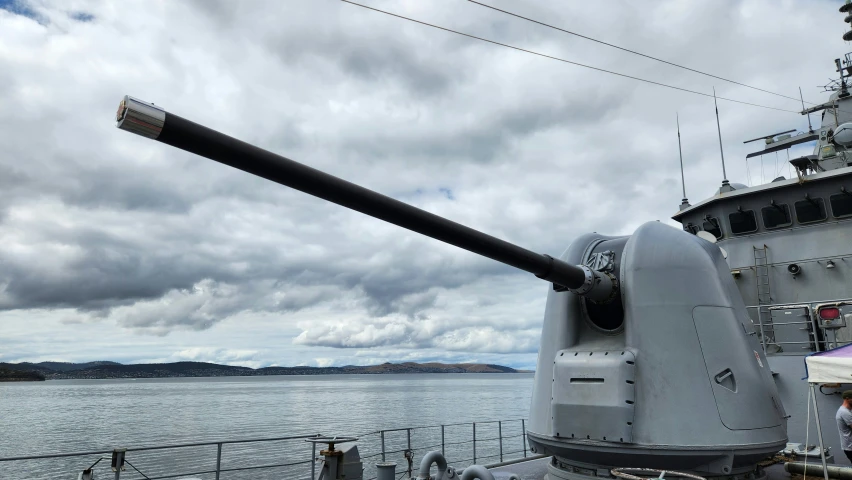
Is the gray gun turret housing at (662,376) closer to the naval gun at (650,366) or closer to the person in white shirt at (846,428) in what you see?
the naval gun at (650,366)

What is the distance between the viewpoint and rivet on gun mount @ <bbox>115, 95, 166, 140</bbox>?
2535mm

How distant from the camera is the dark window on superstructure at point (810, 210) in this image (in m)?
9.13

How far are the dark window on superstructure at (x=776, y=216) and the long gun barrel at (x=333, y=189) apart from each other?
245 inches

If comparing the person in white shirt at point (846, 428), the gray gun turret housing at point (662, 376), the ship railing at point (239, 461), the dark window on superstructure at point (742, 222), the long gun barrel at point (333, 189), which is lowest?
the ship railing at point (239, 461)

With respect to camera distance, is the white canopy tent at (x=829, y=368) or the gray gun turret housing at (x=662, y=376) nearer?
the gray gun turret housing at (x=662, y=376)

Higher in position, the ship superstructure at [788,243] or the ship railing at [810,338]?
the ship superstructure at [788,243]

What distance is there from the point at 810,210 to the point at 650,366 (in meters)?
6.44

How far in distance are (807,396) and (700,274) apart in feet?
12.1

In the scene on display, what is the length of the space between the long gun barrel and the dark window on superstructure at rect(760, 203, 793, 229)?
6.23 meters

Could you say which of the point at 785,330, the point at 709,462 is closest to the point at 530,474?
the point at 709,462

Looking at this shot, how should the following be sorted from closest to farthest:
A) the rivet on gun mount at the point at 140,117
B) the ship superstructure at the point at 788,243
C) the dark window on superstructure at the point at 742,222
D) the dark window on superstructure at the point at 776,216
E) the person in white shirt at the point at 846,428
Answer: the rivet on gun mount at the point at 140,117, the person in white shirt at the point at 846,428, the ship superstructure at the point at 788,243, the dark window on superstructure at the point at 776,216, the dark window on superstructure at the point at 742,222

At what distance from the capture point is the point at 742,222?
9.76 metres

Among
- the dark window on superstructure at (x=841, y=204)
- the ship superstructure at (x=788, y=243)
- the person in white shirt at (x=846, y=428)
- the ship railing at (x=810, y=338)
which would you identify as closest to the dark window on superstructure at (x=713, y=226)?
the ship superstructure at (x=788, y=243)

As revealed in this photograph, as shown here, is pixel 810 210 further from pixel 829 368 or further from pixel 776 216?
pixel 829 368
